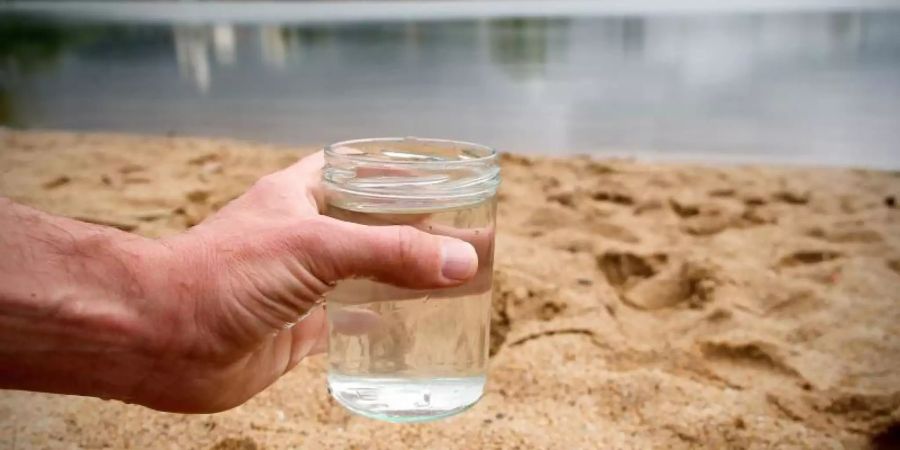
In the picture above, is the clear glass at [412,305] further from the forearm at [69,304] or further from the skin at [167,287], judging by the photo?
the forearm at [69,304]

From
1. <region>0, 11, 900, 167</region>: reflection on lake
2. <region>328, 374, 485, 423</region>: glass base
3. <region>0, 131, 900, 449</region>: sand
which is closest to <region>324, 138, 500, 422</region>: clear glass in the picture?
<region>328, 374, 485, 423</region>: glass base

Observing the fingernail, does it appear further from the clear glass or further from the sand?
the sand

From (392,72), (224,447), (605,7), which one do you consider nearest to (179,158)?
(224,447)

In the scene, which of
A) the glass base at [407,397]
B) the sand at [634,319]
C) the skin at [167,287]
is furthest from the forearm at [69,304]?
the sand at [634,319]

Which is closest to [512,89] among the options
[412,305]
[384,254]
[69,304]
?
[412,305]

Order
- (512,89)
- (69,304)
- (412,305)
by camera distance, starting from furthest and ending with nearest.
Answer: (512,89), (412,305), (69,304)

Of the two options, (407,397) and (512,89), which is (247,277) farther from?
(512,89)

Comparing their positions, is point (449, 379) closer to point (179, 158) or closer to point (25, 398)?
point (25, 398)
